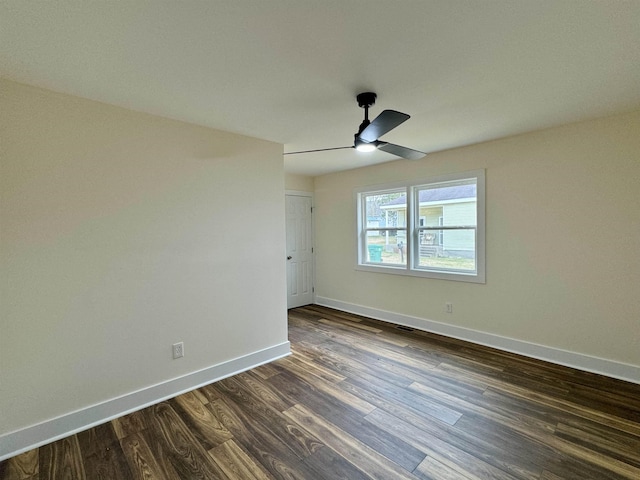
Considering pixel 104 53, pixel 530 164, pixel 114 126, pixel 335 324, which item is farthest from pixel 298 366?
pixel 530 164

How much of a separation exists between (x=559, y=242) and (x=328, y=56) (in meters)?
2.94

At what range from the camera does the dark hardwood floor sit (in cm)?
174

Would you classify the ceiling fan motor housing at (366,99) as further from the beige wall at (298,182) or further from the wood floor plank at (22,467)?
the wood floor plank at (22,467)

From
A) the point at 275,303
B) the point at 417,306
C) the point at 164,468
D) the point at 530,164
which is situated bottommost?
the point at 164,468

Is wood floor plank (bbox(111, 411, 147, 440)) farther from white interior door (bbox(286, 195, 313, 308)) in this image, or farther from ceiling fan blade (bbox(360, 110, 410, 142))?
white interior door (bbox(286, 195, 313, 308))

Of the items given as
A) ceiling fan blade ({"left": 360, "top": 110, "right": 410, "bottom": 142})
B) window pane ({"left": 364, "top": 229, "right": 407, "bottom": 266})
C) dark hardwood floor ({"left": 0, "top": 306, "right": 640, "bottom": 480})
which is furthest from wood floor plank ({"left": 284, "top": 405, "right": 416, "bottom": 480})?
window pane ({"left": 364, "top": 229, "right": 407, "bottom": 266})

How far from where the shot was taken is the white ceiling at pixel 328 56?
4.44 ft

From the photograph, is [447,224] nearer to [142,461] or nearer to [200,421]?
[200,421]

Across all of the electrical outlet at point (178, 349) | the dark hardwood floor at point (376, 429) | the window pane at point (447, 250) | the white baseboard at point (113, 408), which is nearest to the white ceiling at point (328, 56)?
the window pane at point (447, 250)

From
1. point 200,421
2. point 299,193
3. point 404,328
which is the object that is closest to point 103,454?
point 200,421

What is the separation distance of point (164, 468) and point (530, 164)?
412 cm

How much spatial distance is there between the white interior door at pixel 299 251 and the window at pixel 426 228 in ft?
3.52

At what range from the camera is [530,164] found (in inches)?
123

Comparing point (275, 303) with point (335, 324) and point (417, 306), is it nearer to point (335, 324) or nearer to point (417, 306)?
point (335, 324)
